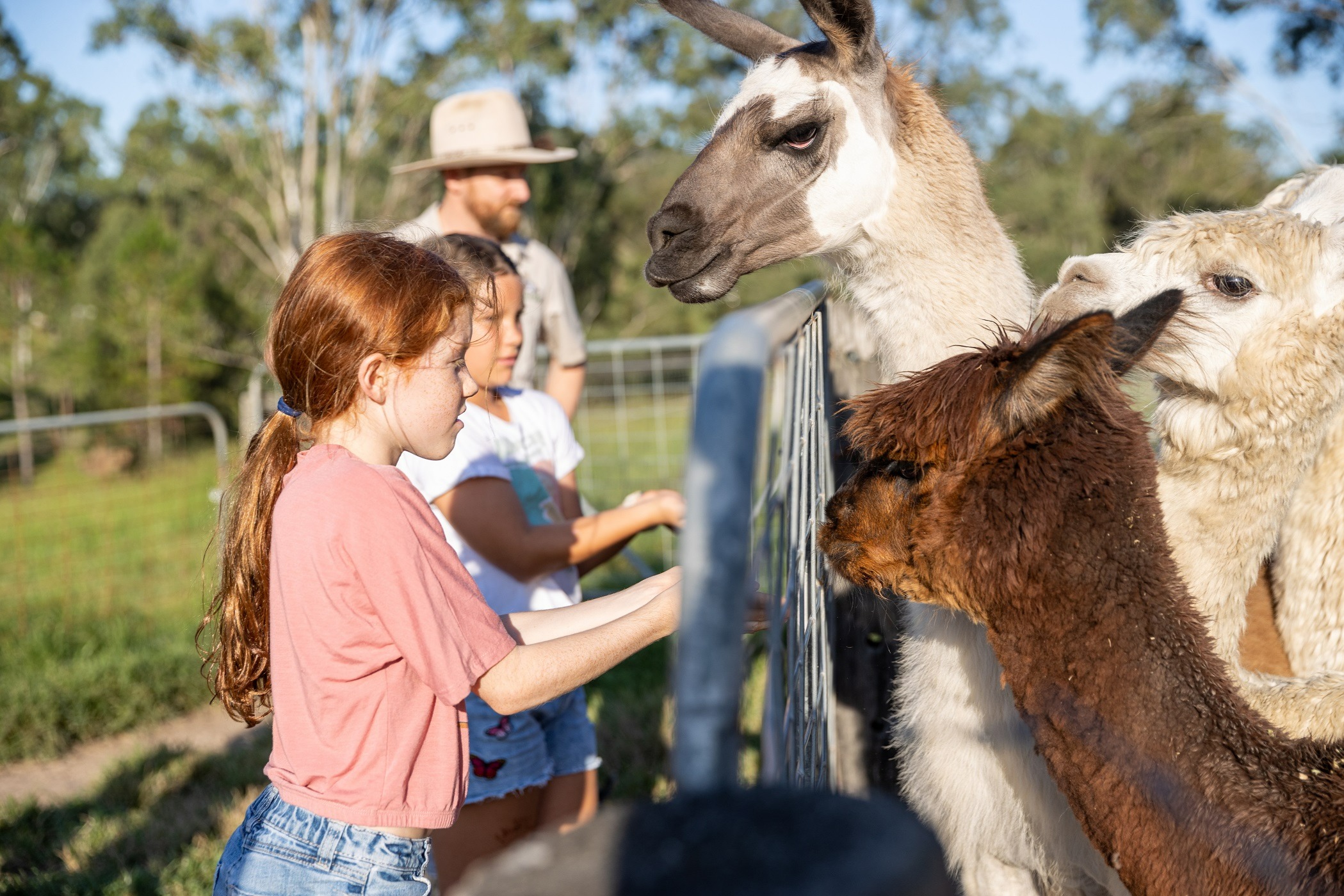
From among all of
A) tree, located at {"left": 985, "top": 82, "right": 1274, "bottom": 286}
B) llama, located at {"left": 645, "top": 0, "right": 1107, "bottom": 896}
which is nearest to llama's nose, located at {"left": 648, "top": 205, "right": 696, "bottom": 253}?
llama, located at {"left": 645, "top": 0, "right": 1107, "bottom": 896}

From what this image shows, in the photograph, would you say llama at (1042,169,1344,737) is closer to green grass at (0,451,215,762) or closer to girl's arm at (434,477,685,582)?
girl's arm at (434,477,685,582)

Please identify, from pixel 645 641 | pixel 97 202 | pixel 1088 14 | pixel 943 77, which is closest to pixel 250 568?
pixel 645 641

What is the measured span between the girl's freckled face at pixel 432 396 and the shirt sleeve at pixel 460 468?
625 millimetres

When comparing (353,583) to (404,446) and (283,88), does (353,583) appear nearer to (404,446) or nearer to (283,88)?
(404,446)

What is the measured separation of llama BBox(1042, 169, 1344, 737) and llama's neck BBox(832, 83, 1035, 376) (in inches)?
6.7

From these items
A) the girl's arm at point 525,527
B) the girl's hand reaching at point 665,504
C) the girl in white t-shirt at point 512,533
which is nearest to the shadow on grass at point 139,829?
the girl in white t-shirt at point 512,533

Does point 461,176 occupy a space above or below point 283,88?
below

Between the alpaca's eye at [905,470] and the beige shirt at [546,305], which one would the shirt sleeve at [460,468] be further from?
the beige shirt at [546,305]

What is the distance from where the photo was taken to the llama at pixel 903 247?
2066 millimetres

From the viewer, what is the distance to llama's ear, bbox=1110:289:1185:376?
1.57 metres

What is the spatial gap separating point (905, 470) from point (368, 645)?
3.05ft

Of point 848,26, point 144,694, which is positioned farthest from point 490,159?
point 144,694

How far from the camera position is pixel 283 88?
811 inches

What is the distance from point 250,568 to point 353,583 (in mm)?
305
